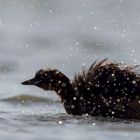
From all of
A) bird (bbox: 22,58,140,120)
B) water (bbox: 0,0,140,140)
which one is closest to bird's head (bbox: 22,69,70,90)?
bird (bbox: 22,58,140,120)

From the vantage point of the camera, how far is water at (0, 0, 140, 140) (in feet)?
44.1

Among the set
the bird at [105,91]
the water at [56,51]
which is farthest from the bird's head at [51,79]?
the water at [56,51]

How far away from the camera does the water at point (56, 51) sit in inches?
530

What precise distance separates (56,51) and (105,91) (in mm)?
8180

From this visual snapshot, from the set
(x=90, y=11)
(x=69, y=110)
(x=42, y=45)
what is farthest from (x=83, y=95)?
(x=90, y=11)

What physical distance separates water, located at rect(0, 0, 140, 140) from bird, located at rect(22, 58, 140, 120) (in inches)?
10.2

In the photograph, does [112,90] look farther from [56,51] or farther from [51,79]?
[56,51]

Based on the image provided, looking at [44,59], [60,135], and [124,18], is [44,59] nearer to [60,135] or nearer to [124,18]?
[124,18]

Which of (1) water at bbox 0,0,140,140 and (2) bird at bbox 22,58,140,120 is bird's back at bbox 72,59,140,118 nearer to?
(2) bird at bbox 22,58,140,120

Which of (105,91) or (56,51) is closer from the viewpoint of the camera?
A: (105,91)

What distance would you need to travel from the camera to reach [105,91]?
14.8 meters

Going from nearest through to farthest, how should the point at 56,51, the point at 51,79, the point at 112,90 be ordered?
the point at 112,90 → the point at 51,79 → the point at 56,51

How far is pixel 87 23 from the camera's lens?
26234 millimetres

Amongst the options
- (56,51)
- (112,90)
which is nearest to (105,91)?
(112,90)
